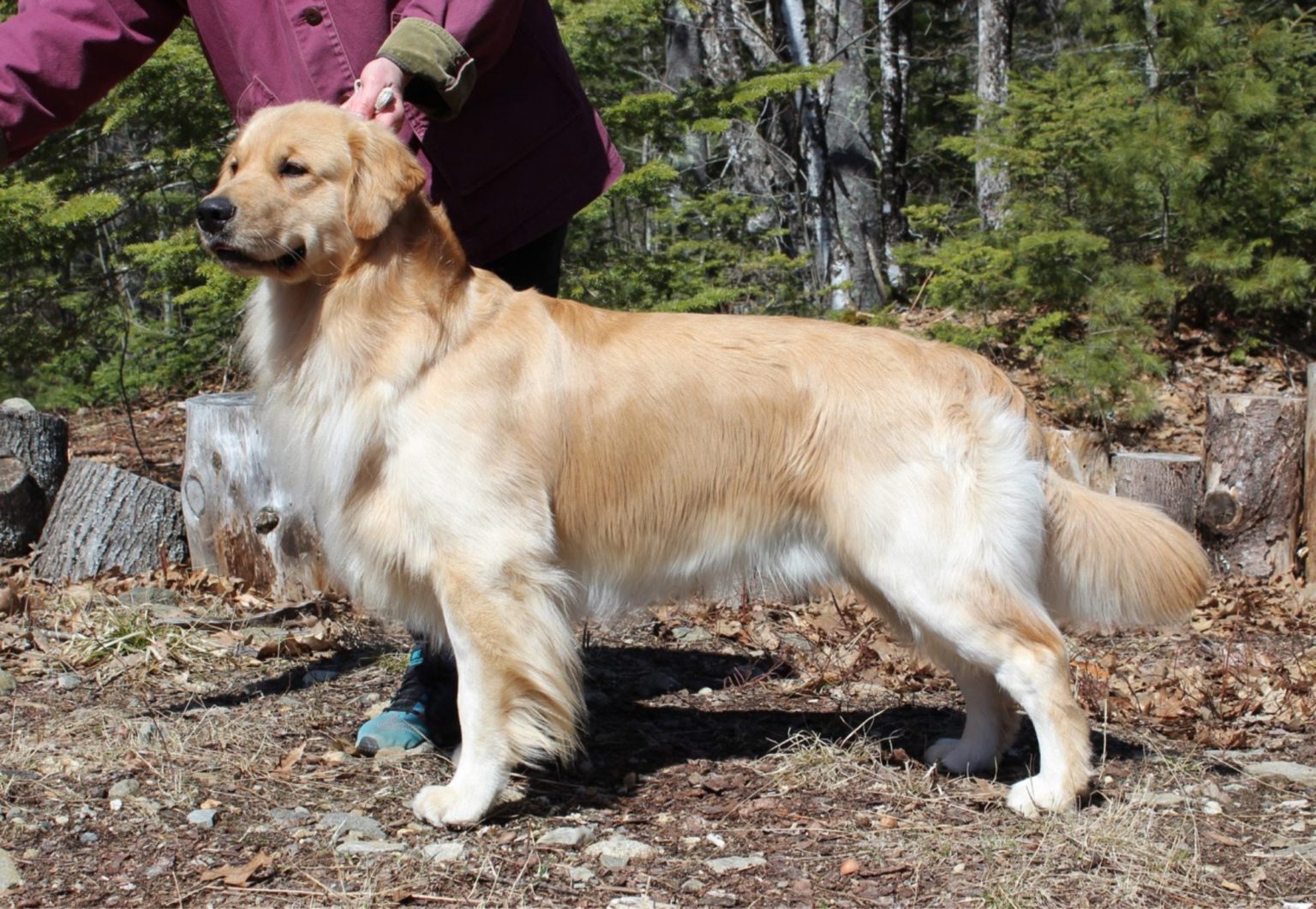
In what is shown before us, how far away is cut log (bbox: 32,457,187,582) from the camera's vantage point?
559cm

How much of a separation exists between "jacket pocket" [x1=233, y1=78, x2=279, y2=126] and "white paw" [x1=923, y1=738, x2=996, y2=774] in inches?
105

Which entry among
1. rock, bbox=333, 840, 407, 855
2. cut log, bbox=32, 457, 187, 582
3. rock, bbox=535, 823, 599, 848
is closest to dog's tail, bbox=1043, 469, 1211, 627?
rock, bbox=535, 823, 599, 848

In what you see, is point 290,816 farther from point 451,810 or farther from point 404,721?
point 404,721

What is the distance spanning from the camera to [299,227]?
2.96m

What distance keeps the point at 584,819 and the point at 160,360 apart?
5.47 metres

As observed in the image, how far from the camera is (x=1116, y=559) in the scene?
11.3 ft

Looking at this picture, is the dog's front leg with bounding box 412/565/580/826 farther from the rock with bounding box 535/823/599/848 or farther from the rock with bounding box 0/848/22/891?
the rock with bounding box 0/848/22/891

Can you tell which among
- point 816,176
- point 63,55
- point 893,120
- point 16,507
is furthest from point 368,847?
point 893,120

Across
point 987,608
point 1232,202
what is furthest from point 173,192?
point 1232,202

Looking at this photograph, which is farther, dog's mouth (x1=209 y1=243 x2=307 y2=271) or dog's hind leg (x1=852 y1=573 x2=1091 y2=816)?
dog's hind leg (x1=852 y1=573 x2=1091 y2=816)

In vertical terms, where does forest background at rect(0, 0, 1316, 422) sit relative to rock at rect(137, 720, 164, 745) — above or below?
above

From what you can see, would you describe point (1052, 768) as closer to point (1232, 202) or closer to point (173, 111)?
point (173, 111)

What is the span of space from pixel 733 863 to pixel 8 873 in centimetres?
168

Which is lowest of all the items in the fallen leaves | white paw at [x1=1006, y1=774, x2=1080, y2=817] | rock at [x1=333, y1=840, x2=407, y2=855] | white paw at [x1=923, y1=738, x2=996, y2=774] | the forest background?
white paw at [x1=923, y1=738, x2=996, y2=774]
